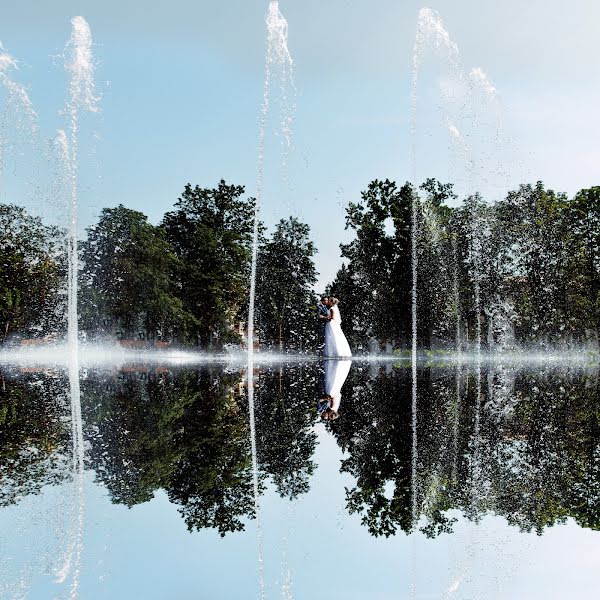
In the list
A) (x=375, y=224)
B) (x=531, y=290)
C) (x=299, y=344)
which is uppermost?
(x=375, y=224)

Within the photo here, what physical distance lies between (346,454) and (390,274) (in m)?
39.6

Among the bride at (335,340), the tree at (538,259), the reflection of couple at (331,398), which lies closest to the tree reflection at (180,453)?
the reflection of couple at (331,398)

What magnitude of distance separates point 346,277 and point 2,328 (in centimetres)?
2345

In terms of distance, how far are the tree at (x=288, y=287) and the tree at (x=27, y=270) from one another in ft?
47.2

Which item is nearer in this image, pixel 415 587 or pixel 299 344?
pixel 415 587

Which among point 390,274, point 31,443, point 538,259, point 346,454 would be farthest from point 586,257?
point 31,443

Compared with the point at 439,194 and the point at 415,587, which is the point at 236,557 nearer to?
the point at 415,587

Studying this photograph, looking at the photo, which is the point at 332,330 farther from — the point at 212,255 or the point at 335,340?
the point at 212,255

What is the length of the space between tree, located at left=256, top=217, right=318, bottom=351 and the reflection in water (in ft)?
127

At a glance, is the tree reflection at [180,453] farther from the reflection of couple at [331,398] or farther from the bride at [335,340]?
the bride at [335,340]

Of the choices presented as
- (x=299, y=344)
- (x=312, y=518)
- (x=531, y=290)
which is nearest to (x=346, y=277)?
(x=299, y=344)

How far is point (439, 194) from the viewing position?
5038 centimetres

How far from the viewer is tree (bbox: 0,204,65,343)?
160ft

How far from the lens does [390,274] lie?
47.2 m
